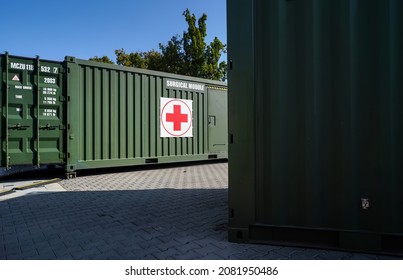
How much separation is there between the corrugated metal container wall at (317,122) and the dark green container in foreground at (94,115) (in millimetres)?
5109

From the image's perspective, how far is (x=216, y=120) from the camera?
9383 millimetres

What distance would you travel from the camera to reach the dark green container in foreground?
19.5 feet

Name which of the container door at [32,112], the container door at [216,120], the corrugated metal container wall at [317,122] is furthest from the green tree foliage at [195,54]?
the corrugated metal container wall at [317,122]

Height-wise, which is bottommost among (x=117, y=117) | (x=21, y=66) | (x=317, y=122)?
(x=317, y=122)

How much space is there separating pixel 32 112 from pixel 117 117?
188 cm

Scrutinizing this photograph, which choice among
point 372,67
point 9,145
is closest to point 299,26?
point 372,67

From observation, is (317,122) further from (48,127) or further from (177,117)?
(177,117)

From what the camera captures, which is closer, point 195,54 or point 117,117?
point 117,117

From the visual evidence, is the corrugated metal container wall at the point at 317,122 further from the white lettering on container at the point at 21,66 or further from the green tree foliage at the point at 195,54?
the green tree foliage at the point at 195,54

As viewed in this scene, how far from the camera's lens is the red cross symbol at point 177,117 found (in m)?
8.12

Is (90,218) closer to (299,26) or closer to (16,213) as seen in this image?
(16,213)

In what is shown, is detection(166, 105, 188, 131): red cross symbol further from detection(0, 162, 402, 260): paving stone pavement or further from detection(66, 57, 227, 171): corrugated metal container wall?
detection(0, 162, 402, 260): paving stone pavement

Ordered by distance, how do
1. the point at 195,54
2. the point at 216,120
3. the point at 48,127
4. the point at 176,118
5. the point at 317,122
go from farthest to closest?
the point at 195,54 < the point at 216,120 < the point at 176,118 < the point at 48,127 < the point at 317,122

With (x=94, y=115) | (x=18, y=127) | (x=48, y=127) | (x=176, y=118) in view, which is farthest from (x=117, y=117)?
(x=18, y=127)
